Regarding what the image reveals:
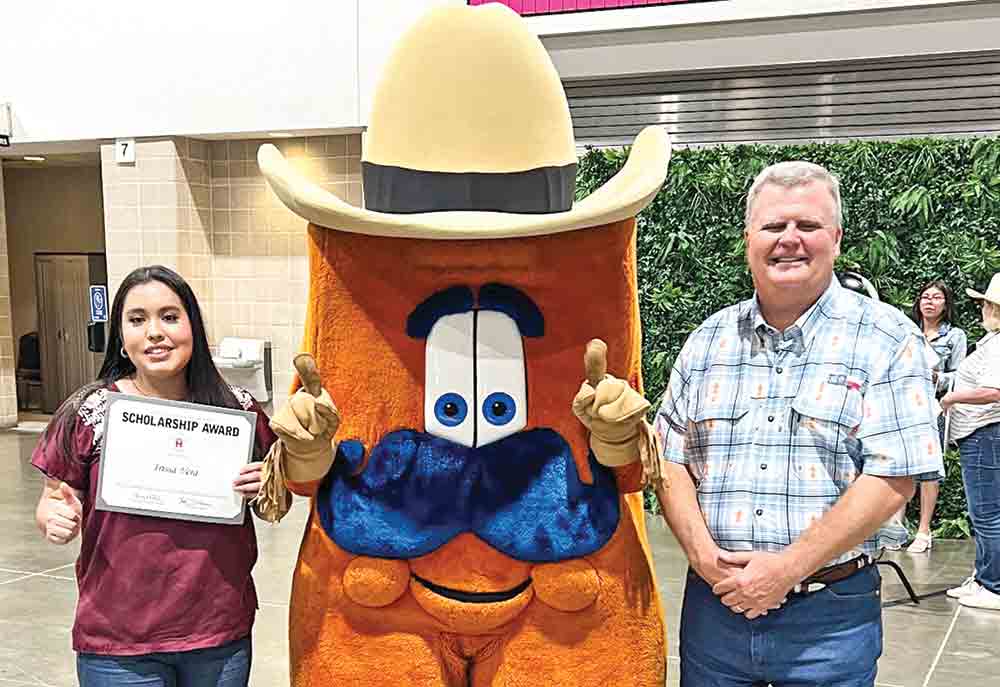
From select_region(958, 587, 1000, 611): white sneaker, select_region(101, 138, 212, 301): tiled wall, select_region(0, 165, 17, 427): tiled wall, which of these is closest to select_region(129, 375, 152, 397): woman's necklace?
select_region(958, 587, 1000, 611): white sneaker

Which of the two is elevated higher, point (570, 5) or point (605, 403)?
point (570, 5)

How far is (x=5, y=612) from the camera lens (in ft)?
16.6

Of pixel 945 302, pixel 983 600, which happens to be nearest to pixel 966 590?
pixel 983 600

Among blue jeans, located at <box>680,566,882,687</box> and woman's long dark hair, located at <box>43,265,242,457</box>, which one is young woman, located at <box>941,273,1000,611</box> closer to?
blue jeans, located at <box>680,566,882,687</box>

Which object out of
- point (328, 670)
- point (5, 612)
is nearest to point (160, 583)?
point (328, 670)

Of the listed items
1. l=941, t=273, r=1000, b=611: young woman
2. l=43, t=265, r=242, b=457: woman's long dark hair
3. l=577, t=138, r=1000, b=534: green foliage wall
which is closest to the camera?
l=43, t=265, r=242, b=457: woman's long dark hair

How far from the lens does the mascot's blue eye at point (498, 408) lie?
219 cm

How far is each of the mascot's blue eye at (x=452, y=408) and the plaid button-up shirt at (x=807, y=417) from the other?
0.49 m

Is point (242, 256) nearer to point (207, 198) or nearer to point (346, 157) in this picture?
point (207, 198)

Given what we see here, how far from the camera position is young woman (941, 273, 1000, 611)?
4750mm

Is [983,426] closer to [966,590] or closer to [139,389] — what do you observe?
A: [966,590]

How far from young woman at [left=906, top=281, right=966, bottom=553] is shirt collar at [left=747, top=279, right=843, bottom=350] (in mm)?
3929

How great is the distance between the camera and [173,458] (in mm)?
2246

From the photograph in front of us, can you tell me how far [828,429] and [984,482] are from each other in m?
3.21
